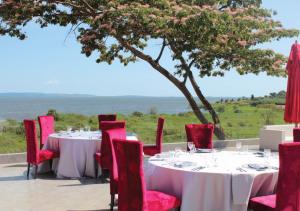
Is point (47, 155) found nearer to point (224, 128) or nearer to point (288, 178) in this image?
point (288, 178)

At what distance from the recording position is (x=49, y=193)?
661 centimetres

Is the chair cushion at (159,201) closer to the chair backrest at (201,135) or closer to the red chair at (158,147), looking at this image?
the chair backrest at (201,135)

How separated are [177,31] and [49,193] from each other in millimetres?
5862

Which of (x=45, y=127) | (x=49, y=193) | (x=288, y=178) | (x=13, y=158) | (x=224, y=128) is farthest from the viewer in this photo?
(x=224, y=128)

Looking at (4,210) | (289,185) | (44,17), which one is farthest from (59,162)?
(44,17)

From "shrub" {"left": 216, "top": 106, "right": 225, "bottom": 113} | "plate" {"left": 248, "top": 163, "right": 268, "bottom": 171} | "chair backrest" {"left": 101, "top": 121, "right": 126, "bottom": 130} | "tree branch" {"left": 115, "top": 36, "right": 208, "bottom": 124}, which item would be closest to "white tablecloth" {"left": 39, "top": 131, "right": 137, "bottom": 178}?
"chair backrest" {"left": 101, "top": 121, "right": 126, "bottom": 130}

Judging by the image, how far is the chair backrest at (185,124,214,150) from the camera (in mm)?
6844

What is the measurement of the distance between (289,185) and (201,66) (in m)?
9.81

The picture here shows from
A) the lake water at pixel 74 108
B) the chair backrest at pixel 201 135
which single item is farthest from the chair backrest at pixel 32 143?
the lake water at pixel 74 108

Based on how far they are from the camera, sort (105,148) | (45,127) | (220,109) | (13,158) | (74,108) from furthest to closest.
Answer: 1. (74,108)
2. (220,109)
3. (13,158)
4. (45,127)
5. (105,148)

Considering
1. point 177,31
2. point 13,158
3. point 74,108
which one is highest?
point 177,31

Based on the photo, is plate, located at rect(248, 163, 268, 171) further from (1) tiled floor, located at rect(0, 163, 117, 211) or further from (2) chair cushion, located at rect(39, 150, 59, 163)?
(2) chair cushion, located at rect(39, 150, 59, 163)

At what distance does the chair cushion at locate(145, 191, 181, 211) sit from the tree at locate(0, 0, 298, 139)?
6.63m

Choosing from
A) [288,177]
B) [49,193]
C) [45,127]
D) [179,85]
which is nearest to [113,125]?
[49,193]
